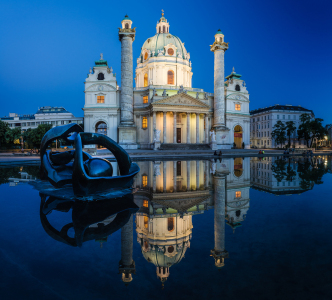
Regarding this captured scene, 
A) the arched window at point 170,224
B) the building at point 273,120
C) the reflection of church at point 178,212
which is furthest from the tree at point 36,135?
the building at point 273,120

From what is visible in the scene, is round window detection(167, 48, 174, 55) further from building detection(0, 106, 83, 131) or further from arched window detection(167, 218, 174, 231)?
arched window detection(167, 218, 174, 231)

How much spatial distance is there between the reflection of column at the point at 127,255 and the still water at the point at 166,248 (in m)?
0.02

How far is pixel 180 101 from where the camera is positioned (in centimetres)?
4472

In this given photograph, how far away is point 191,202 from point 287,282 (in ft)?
14.8

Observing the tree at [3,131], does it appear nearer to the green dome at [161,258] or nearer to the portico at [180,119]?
the portico at [180,119]

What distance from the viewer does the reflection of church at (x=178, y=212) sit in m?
3.99

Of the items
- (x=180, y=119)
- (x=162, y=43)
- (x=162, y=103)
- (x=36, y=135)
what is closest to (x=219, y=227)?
(x=162, y=103)

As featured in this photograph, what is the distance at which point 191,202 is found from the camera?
744cm

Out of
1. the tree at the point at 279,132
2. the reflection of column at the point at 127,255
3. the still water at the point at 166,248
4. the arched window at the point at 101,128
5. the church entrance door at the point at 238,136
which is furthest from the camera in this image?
the tree at the point at 279,132

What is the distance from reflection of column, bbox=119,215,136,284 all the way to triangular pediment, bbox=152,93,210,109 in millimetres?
39461

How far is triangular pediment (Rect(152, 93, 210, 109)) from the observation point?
43.5m

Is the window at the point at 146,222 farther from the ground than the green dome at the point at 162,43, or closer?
closer

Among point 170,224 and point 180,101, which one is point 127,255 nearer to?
point 170,224

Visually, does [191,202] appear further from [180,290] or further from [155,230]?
[180,290]
